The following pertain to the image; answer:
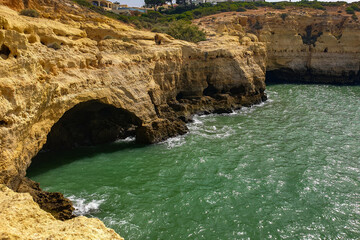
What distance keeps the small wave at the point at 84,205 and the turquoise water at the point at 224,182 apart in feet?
0.14

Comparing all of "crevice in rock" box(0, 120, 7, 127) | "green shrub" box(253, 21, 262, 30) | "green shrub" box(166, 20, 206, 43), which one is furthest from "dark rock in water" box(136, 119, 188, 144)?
"green shrub" box(253, 21, 262, 30)

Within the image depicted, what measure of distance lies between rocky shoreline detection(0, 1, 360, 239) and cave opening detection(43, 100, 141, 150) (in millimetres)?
68

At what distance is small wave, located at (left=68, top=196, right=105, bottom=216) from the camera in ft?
39.3

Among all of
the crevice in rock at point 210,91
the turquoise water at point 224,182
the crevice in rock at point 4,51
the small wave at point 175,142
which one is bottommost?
Answer: the turquoise water at point 224,182

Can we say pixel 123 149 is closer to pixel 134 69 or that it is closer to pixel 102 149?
pixel 102 149

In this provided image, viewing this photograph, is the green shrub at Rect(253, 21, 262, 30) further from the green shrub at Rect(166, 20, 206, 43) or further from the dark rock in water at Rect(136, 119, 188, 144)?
the dark rock in water at Rect(136, 119, 188, 144)

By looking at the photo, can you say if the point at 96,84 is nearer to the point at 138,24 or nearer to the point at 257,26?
the point at 138,24

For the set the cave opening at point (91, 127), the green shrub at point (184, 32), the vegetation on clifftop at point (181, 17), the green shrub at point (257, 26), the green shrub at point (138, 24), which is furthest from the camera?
the green shrub at point (257, 26)

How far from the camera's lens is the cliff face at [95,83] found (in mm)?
11375

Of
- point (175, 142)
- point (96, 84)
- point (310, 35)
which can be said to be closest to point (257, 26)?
point (310, 35)

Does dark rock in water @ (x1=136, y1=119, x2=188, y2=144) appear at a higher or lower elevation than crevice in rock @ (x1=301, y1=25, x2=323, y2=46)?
lower

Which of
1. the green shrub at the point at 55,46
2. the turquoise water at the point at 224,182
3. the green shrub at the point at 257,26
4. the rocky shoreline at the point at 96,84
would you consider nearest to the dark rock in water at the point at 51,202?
the rocky shoreline at the point at 96,84

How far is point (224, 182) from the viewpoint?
14.5 metres

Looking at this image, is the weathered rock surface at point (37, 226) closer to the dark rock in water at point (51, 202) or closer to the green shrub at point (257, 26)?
the dark rock in water at point (51, 202)
